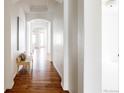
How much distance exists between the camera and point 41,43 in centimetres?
2952

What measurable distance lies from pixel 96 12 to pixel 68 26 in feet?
7.15

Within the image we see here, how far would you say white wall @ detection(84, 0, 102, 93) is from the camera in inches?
109
